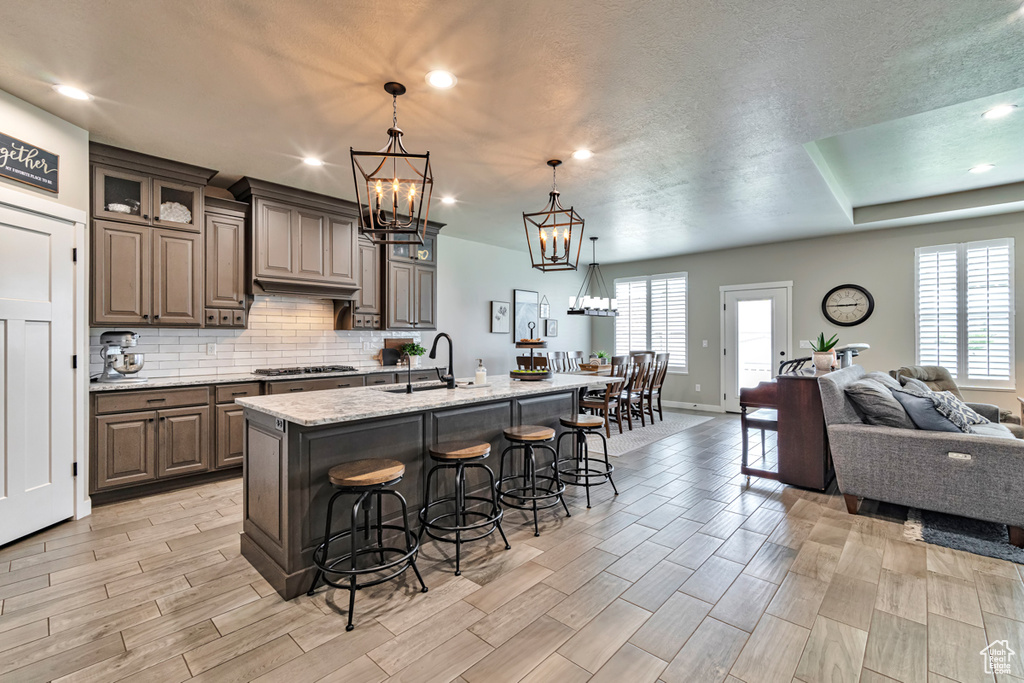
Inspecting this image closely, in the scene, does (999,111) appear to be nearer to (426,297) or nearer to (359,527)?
(359,527)

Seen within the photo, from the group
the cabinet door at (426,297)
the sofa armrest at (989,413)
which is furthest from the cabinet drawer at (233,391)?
the sofa armrest at (989,413)

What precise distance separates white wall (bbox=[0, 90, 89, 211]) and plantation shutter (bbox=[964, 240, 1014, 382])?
8965 millimetres

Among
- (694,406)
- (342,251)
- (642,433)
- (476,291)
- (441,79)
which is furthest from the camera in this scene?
(694,406)

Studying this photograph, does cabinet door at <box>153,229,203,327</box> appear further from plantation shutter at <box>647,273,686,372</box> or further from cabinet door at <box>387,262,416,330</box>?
plantation shutter at <box>647,273,686,372</box>

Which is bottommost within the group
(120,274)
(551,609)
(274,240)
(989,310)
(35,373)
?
(551,609)

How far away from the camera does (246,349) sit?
4.68 metres

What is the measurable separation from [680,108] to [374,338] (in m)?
4.29

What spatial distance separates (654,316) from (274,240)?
6397mm

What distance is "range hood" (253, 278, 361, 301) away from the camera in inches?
177

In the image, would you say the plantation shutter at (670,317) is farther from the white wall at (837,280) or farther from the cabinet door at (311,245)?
the cabinet door at (311,245)

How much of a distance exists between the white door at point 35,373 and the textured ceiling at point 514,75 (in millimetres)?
901

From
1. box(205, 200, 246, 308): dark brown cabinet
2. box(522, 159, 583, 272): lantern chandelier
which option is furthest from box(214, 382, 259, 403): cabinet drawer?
box(522, 159, 583, 272): lantern chandelier

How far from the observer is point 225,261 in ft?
14.0

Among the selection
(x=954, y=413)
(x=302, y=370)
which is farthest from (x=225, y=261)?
(x=954, y=413)
